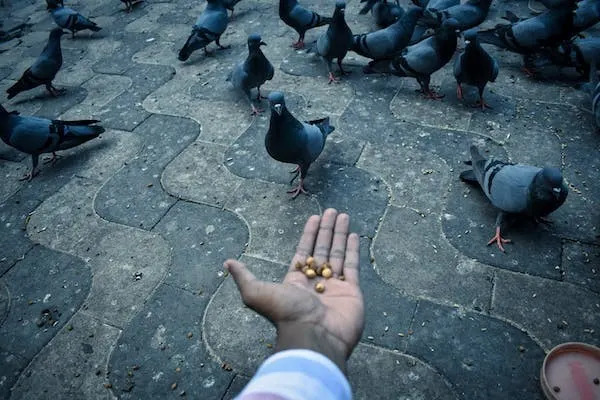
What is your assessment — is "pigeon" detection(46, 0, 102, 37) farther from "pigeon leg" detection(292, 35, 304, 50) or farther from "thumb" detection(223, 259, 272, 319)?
"thumb" detection(223, 259, 272, 319)

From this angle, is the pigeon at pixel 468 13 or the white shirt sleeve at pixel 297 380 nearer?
the white shirt sleeve at pixel 297 380

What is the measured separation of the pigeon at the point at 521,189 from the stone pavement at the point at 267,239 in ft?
0.91

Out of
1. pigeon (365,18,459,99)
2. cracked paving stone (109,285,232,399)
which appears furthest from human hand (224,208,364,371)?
pigeon (365,18,459,99)

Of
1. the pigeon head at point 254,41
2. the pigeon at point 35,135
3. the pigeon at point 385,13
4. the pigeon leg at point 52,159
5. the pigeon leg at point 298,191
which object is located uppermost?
the pigeon head at point 254,41

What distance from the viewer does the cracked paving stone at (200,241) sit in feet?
11.0

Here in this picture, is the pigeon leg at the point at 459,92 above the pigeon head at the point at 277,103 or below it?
below

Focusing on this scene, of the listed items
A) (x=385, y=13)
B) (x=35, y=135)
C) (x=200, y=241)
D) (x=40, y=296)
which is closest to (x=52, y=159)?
(x=35, y=135)

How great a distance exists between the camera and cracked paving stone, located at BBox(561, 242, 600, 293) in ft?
9.90

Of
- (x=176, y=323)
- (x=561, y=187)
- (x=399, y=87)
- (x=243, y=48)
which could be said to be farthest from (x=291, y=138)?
(x=243, y=48)

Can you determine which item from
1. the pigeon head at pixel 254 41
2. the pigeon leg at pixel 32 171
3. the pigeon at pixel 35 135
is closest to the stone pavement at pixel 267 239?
the pigeon leg at pixel 32 171

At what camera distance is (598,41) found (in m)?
4.82

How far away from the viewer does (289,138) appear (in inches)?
143

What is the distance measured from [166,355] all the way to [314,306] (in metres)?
1.46

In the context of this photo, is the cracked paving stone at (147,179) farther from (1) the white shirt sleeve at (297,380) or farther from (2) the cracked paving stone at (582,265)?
(2) the cracked paving stone at (582,265)
